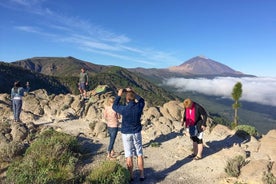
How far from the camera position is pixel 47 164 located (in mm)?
12086

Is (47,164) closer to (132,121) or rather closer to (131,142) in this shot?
(131,142)

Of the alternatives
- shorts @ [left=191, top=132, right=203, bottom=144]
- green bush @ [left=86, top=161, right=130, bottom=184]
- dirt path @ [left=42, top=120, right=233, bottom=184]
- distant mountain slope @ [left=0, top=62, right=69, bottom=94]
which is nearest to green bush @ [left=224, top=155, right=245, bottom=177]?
dirt path @ [left=42, top=120, right=233, bottom=184]

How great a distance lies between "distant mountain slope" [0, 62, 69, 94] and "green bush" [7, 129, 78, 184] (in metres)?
124

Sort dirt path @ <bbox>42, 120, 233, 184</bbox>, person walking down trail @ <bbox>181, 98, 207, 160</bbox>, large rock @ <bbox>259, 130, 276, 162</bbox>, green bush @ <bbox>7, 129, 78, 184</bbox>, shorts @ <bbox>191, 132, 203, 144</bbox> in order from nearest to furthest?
green bush @ <bbox>7, 129, 78, 184</bbox> < dirt path @ <bbox>42, 120, 233, 184</bbox> < person walking down trail @ <bbox>181, 98, 207, 160</bbox> < shorts @ <bbox>191, 132, 203, 144</bbox> < large rock @ <bbox>259, 130, 276, 162</bbox>

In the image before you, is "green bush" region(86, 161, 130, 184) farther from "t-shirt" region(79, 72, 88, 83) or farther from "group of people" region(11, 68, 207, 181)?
"t-shirt" region(79, 72, 88, 83)

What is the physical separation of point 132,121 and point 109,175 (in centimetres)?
193

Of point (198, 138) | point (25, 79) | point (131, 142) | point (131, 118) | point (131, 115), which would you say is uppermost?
point (131, 115)

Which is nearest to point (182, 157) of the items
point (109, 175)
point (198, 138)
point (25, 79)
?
point (198, 138)

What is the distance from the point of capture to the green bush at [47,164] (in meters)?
9.44

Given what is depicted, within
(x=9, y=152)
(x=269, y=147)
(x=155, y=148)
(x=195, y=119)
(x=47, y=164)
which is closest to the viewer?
(x=47, y=164)

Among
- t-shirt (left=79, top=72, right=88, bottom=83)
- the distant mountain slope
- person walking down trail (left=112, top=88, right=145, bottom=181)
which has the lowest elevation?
the distant mountain slope

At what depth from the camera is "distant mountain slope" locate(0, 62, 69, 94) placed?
469 ft

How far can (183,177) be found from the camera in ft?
40.9

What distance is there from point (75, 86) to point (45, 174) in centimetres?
18993
